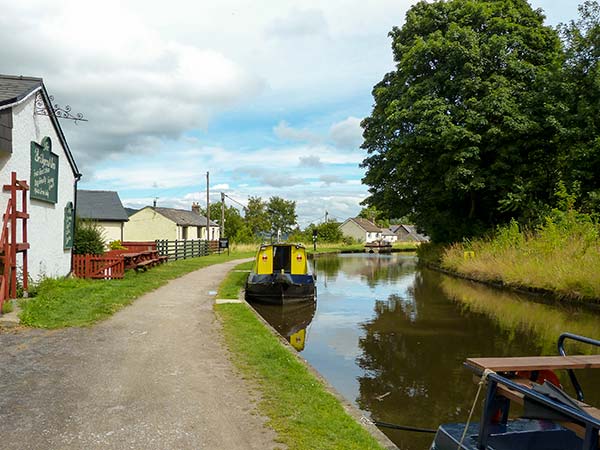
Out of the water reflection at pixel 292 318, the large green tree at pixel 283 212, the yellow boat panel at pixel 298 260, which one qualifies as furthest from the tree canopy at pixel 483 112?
the large green tree at pixel 283 212

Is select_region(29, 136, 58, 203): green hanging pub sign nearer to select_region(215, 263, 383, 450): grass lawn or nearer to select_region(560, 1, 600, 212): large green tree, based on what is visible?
select_region(215, 263, 383, 450): grass lawn

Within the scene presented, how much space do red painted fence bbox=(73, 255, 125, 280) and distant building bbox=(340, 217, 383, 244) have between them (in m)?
81.6

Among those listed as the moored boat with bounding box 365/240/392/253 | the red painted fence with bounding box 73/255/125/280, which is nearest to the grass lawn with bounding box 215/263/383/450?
the red painted fence with bounding box 73/255/125/280

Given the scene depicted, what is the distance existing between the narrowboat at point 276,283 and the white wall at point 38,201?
589 cm

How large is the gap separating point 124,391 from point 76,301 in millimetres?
6757

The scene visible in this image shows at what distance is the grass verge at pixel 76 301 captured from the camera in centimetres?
996

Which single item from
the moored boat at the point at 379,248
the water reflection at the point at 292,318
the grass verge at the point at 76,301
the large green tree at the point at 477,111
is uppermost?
the large green tree at the point at 477,111

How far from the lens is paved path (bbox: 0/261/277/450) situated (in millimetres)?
4648

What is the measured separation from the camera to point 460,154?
83.4ft

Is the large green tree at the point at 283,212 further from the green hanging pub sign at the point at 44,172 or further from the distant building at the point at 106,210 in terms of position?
the green hanging pub sign at the point at 44,172

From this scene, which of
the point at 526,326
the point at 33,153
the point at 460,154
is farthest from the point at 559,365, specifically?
the point at 460,154

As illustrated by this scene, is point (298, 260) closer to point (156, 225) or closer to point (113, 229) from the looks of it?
point (113, 229)

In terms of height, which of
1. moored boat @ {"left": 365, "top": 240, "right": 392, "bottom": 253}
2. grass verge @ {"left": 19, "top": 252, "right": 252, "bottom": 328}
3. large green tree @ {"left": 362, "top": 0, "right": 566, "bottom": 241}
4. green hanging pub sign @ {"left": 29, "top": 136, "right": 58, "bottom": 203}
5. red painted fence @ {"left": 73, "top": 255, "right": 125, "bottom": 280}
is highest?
large green tree @ {"left": 362, "top": 0, "right": 566, "bottom": 241}

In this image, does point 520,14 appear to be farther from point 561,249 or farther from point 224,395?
point 224,395
